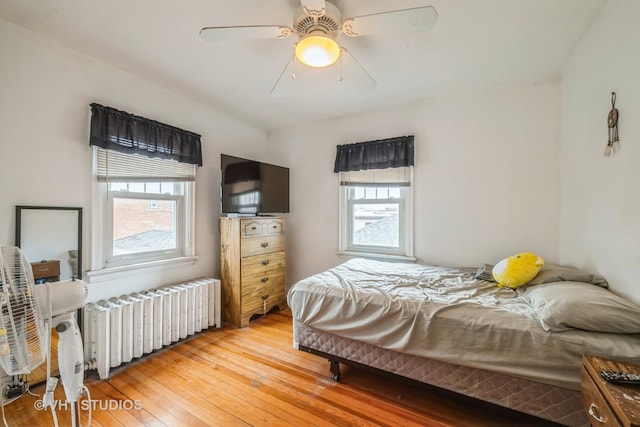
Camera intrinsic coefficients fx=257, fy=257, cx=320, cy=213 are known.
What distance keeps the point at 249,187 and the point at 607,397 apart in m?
3.05

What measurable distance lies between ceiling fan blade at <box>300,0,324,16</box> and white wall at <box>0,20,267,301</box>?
1919mm

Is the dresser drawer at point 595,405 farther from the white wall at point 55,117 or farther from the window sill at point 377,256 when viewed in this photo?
the white wall at point 55,117

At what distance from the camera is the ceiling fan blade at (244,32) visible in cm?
146

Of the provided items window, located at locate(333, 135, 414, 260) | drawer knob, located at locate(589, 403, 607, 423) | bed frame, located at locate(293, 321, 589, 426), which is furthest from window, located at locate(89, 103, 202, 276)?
drawer knob, located at locate(589, 403, 607, 423)

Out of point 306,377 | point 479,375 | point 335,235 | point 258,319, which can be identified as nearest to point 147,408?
point 306,377

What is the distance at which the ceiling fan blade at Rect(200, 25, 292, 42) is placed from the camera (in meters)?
1.46

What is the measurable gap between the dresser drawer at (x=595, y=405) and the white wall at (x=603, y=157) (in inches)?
24.9

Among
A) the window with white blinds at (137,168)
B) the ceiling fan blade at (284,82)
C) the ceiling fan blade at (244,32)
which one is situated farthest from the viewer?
the window with white blinds at (137,168)

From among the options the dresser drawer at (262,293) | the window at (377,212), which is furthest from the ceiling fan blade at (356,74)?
the dresser drawer at (262,293)

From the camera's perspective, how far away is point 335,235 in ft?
11.2

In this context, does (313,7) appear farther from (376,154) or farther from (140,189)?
(140,189)

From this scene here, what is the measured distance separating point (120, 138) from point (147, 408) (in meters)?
2.07

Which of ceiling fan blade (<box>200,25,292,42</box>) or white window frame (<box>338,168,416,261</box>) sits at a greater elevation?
ceiling fan blade (<box>200,25,292,42</box>)

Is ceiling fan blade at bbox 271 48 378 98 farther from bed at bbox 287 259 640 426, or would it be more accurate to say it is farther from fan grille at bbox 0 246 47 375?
fan grille at bbox 0 246 47 375
